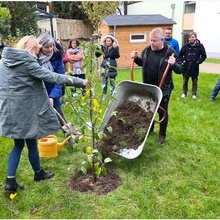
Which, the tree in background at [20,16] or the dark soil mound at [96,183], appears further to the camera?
the tree in background at [20,16]

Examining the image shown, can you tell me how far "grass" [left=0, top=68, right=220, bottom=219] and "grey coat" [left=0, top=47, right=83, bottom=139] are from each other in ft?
2.06

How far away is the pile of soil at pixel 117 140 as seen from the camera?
8.95ft

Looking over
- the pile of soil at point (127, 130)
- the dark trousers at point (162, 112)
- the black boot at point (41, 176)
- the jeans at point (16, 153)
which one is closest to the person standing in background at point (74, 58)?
the pile of soil at point (127, 130)

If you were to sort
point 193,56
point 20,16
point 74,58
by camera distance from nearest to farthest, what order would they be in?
point 74,58, point 193,56, point 20,16

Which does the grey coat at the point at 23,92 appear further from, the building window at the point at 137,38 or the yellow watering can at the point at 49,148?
the building window at the point at 137,38

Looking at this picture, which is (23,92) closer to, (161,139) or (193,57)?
(161,139)

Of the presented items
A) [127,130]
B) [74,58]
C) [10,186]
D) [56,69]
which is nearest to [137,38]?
[74,58]

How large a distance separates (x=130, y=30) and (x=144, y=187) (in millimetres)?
11894

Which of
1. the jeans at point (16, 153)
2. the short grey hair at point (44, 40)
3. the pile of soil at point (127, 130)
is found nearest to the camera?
the jeans at point (16, 153)

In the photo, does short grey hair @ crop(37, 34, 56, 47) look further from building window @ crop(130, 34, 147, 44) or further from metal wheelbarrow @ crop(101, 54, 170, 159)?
building window @ crop(130, 34, 147, 44)

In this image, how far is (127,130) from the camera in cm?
340

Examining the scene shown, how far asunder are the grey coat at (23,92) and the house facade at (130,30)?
11.1 meters

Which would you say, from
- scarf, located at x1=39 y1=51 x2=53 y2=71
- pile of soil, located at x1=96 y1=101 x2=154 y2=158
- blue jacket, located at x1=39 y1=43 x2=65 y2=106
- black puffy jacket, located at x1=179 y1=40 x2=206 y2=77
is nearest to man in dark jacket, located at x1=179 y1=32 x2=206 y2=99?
black puffy jacket, located at x1=179 y1=40 x2=206 y2=77

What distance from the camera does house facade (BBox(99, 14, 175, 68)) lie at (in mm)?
12930
